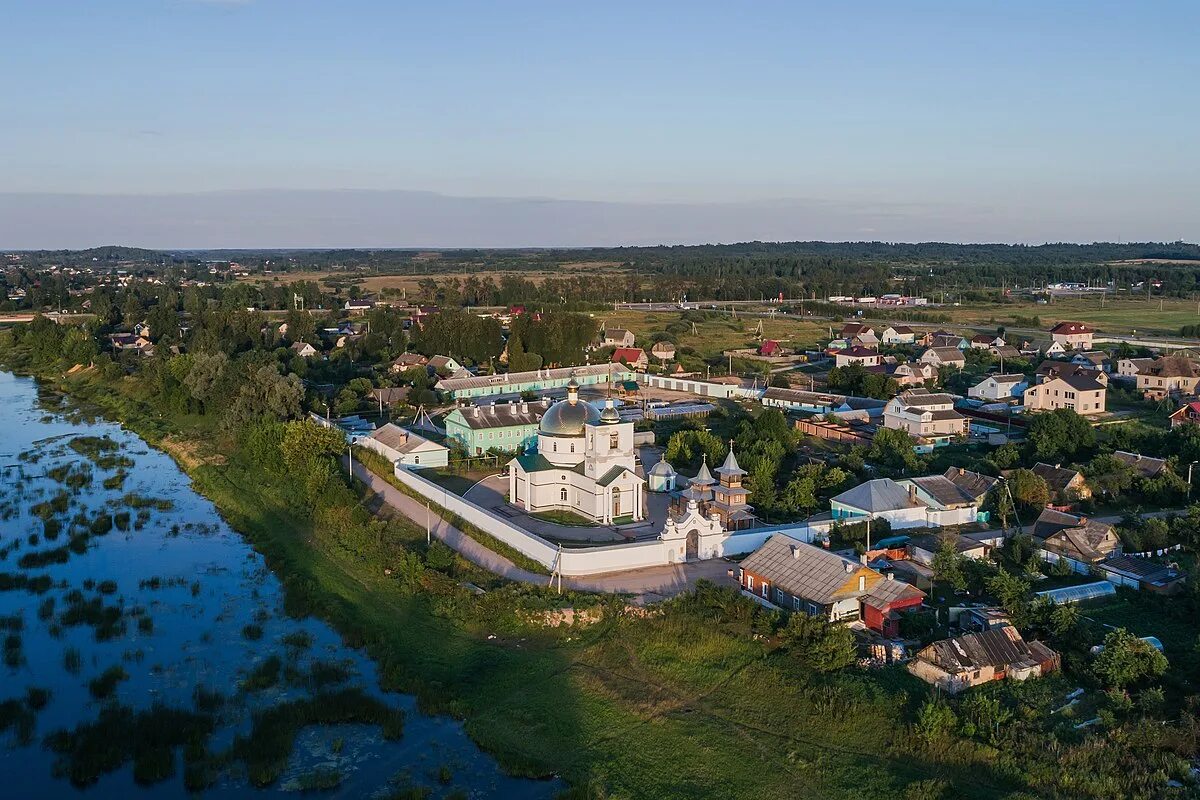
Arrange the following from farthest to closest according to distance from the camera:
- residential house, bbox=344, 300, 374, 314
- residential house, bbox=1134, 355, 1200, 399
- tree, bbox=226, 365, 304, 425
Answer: residential house, bbox=344, 300, 374, 314
residential house, bbox=1134, 355, 1200, 399
tree, bbox=226, 365, 304, 425

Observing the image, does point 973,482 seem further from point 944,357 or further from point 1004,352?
point 1004,352

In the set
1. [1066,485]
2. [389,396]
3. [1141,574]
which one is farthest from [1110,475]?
[389,396]

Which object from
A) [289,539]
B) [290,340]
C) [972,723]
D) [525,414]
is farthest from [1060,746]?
[290,340]

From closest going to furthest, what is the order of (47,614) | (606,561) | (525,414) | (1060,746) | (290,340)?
(1060,746) < (47,614) < (606,561) < (525,414) < (290,340)

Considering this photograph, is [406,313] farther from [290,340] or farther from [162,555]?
[162,555]

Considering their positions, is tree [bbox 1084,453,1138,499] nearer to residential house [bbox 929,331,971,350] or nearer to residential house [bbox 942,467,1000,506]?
residential house [bbox 942,467,1000,506]

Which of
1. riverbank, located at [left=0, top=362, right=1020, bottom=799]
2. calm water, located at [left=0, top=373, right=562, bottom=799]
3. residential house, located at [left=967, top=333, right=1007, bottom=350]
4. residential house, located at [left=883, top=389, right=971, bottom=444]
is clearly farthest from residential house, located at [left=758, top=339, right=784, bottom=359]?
riverbank, located at [left=0, top=362, right=1020, bottom=799]
